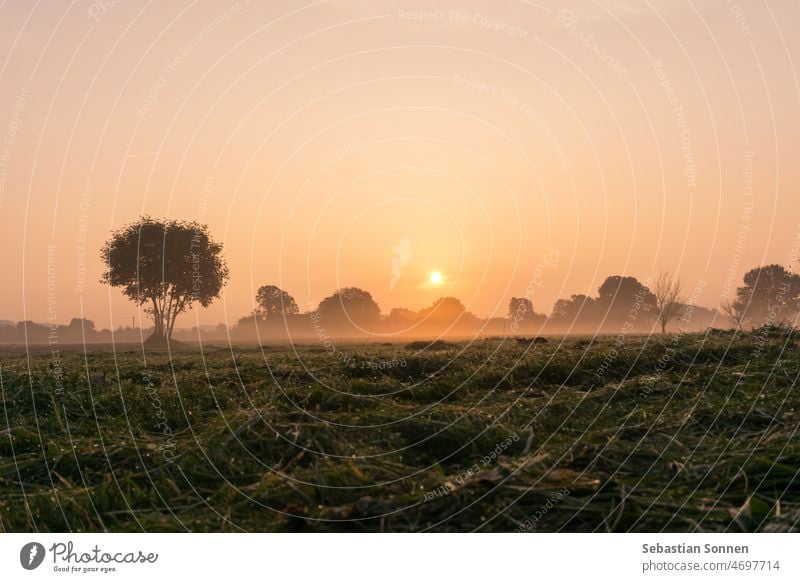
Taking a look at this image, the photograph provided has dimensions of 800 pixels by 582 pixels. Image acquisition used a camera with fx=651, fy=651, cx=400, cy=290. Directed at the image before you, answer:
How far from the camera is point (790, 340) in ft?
56.4

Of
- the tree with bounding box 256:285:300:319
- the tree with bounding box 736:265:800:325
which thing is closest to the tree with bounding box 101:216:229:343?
the tree with bounding box 256:285:300:319

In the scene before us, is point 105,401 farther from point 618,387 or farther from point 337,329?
point 337,329

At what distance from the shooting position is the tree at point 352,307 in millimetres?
122062

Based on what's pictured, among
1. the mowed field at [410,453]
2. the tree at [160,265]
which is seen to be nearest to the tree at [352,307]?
the tree at [160,265]

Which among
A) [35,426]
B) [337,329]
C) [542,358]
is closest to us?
[35,426]
